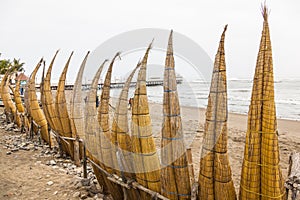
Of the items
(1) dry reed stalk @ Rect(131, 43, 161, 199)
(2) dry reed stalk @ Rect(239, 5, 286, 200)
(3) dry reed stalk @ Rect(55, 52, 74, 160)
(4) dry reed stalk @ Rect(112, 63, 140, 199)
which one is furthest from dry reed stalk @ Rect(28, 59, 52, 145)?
(2) dry reed stalk @ Rect(239, 5, 286, 200)

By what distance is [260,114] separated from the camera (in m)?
2.98

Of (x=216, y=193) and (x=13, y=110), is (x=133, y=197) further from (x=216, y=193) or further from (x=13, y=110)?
(x=13, y=110)

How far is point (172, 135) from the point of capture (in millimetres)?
3340

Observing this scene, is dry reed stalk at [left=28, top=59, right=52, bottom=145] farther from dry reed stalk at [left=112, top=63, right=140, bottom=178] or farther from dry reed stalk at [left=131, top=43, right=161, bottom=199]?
dry reed stalk at [left=131, top=43, right=161, bottom=199]

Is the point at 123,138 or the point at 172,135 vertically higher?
the point at 172,135

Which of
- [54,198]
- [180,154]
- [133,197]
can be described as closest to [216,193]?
[180,154]

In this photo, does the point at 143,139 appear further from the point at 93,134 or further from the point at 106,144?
the point at 93,134

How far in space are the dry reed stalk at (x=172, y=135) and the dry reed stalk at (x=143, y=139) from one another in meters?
0.34

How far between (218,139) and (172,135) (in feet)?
1.93

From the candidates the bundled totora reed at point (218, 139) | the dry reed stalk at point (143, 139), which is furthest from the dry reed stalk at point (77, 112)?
the bundled totora reed at point (218, 139)

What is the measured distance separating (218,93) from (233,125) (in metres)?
14.1

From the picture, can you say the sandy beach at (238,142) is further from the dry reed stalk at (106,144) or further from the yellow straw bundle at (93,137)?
the yellow straw bundle at (93,137)

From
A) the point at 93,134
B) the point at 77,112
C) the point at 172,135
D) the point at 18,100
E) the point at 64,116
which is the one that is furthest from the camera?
the point at 18,100

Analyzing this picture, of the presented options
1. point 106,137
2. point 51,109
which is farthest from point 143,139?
point 51,109
